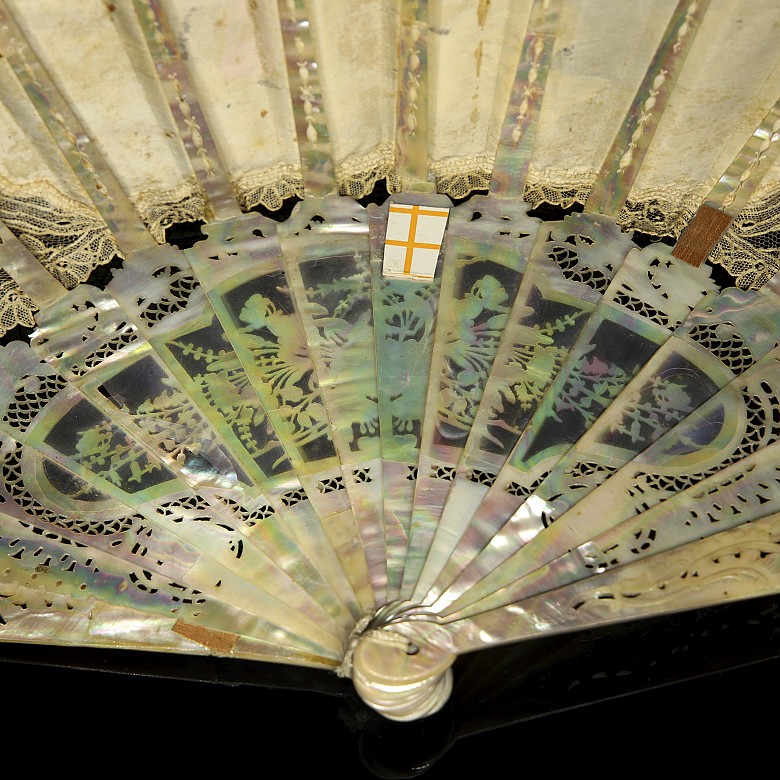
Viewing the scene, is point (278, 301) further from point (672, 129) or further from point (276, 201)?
point (672, 129)

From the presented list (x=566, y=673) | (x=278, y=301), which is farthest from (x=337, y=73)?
(x=566, y=673)

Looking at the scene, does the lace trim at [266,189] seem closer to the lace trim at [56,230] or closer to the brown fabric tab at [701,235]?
the lace trim at [56,230]

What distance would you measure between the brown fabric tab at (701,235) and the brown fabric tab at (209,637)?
2010mm

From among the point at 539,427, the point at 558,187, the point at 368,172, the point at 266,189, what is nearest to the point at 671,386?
the point at 539,427

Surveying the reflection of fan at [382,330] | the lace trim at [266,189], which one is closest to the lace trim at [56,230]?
the reflection of fan at [382,330]

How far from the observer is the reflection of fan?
2.63m

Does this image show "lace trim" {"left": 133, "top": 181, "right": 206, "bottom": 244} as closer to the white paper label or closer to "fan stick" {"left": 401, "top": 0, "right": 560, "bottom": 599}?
the white paper label

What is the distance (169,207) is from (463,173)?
1.13m

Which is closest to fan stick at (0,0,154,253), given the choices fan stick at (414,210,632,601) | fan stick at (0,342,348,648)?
fan stick at (0,342,348,648)

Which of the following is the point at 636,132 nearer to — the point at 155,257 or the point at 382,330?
the point at 382,330

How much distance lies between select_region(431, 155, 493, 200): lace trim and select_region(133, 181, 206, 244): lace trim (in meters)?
0.91

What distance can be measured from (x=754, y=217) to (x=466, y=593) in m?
1.77

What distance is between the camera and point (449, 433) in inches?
114

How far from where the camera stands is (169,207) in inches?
128
